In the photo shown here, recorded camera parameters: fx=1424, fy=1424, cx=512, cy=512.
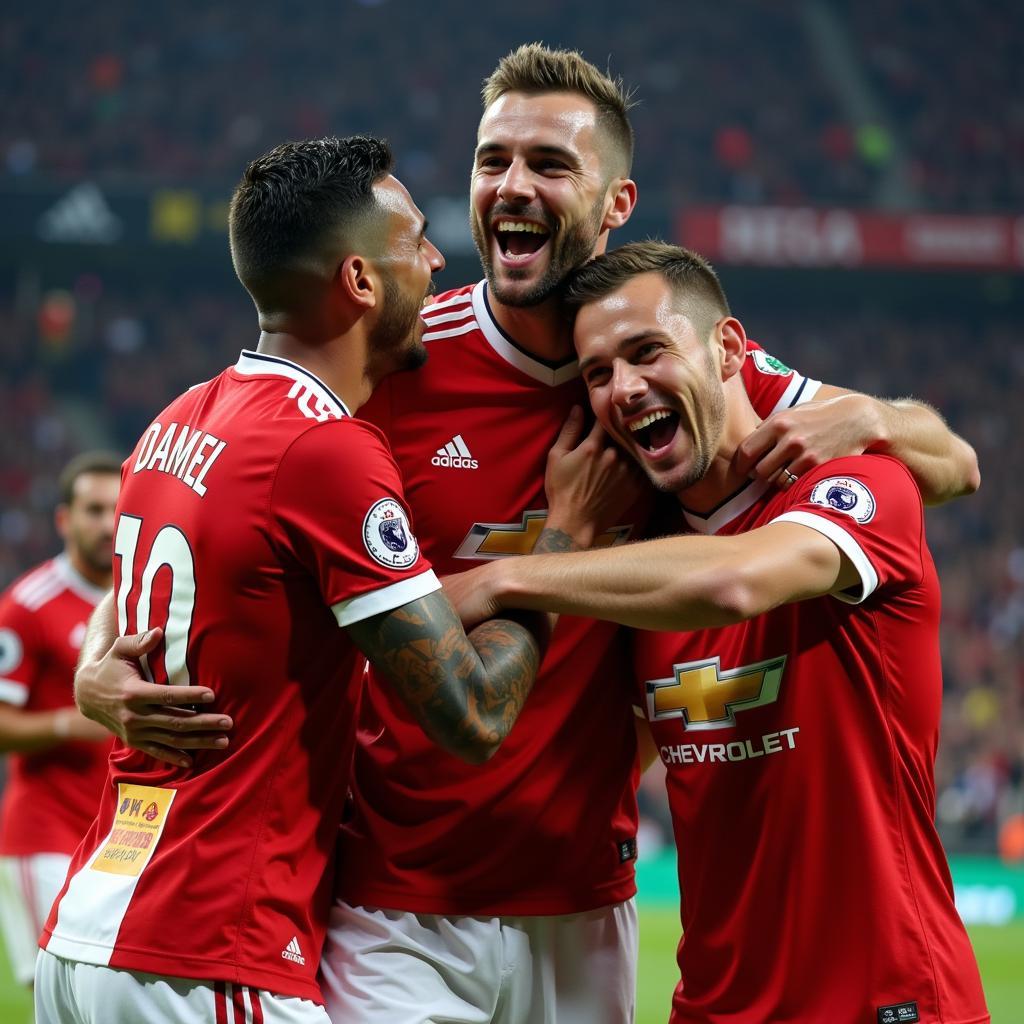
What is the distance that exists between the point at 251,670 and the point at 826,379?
22.5 meters

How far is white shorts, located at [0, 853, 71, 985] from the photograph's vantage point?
21.9 feet

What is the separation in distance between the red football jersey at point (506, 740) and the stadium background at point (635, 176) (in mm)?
17408

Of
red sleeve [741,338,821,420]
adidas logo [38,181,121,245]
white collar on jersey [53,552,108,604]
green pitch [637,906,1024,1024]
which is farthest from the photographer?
adidas logo [38,181,121,245]

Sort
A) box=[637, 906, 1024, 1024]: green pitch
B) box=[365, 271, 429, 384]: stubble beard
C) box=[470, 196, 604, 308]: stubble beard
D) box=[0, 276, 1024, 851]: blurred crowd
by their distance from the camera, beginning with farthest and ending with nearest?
box=[0, 276, 1024, 851]: blurred crowd, box=[637, 906, 1024, 1024]: green pitch, box=[470, 196, 604, 308]: stubble beard, box=[365, 271, 429, 384]: stubble beard

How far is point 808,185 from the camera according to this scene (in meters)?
25.7

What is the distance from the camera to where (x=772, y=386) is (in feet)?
12.6

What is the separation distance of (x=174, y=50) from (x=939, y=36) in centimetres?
1501

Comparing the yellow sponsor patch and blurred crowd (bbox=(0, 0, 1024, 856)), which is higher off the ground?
blurred crowd (bbox=(0, 0, 1024, 856))

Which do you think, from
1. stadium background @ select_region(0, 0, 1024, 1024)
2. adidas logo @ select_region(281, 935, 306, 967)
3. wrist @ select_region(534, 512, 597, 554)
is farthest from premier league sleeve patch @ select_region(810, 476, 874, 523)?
stadium background @ select_region(0, 0, 1024, 1024)

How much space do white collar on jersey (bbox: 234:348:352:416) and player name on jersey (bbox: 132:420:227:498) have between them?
0.19 m

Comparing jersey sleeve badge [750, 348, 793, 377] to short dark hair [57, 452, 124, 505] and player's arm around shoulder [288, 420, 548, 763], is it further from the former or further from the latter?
short dark hair [57, 452, 124, 505]

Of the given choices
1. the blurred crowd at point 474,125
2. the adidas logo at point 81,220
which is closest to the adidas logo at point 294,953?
the blurred crowd at point 474,125

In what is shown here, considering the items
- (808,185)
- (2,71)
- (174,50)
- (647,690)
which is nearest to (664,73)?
(808,185)

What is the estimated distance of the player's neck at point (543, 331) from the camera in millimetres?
3684
